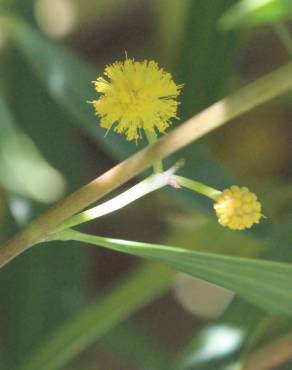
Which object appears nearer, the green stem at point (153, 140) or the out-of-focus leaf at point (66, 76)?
the green stem at point (153, 140)

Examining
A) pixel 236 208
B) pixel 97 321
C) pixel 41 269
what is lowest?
pixel 236 208

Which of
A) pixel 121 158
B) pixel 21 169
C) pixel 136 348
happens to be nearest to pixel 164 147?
pixel 121 158

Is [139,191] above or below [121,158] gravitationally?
below

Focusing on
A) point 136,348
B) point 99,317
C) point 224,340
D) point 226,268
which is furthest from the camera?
point 136,348

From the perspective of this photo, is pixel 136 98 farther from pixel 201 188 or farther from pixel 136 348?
pixel 136 348

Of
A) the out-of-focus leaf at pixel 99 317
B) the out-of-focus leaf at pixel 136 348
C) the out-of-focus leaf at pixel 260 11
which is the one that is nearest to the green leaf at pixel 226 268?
the out-of-focus leaf at pixel 260 11

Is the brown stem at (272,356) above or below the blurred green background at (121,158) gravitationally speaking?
below

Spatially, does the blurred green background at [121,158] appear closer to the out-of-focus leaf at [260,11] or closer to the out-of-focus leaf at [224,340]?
the out-of-focus leaf at [224,340]
